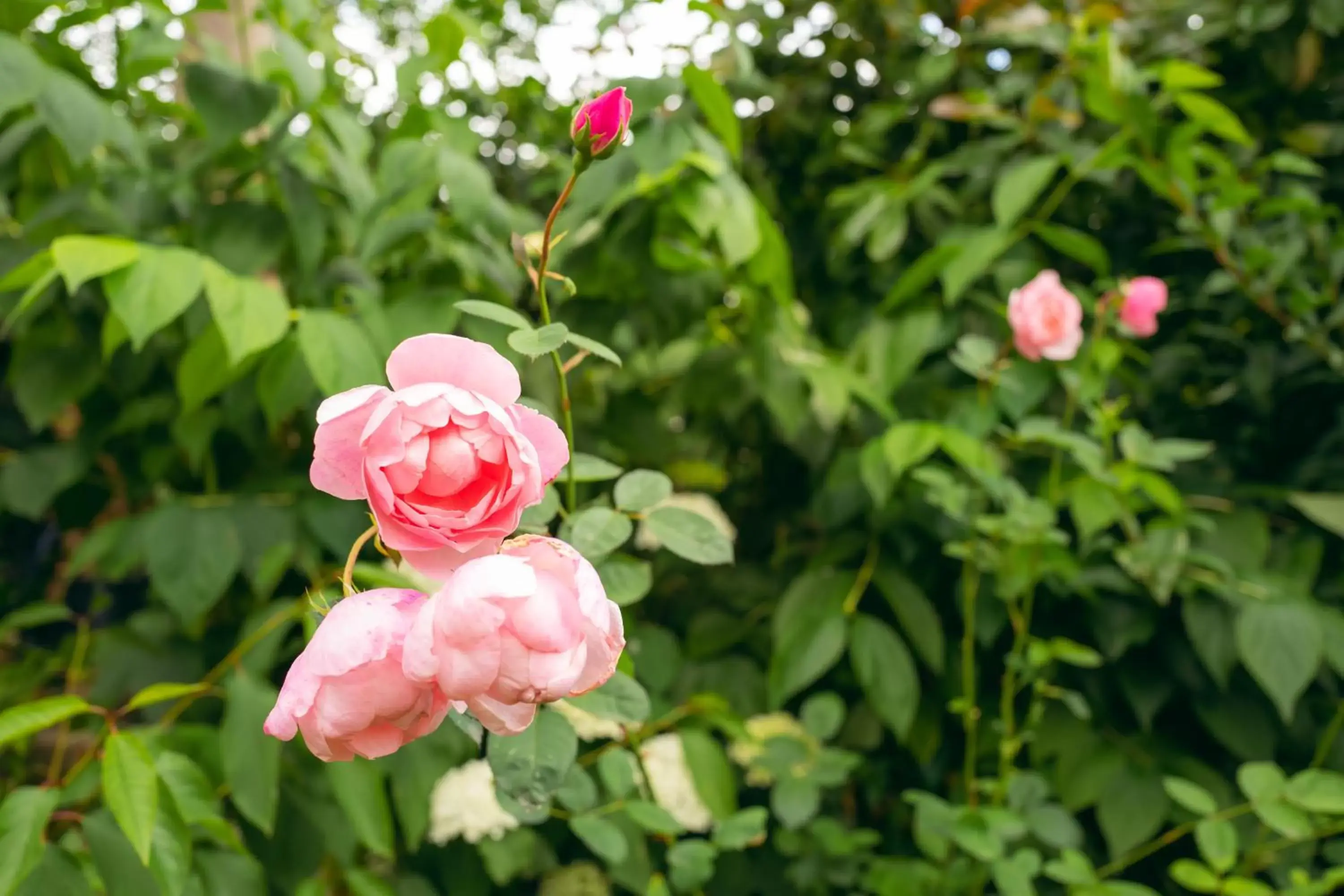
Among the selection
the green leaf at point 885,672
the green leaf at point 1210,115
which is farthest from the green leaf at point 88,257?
the green leaf at point 1210,115

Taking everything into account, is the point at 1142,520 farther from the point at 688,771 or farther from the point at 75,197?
the point at 75,197

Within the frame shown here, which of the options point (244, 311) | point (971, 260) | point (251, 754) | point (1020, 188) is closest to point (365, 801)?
point (251, 754)

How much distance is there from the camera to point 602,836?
0.66 m

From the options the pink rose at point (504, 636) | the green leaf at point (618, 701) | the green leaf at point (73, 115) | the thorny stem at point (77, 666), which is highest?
the pink rose at point (504, 636)

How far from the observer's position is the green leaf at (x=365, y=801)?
0.74m

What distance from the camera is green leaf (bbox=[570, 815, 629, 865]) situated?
0.65 m

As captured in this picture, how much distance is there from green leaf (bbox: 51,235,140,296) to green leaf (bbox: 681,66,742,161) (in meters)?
0.54

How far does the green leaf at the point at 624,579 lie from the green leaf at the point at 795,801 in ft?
1.29

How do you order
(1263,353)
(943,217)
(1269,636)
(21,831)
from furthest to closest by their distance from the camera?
(943,217), (1263,353), (1269,636), (21,831)

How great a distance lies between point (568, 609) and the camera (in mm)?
317

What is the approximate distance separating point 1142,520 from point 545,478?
105 cm

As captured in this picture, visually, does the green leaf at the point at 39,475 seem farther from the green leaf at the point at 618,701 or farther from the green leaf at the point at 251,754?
the green leaf at the point at 618,701

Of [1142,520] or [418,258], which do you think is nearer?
[418,258]

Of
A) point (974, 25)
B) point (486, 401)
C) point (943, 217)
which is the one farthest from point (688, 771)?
point (974, 25)
